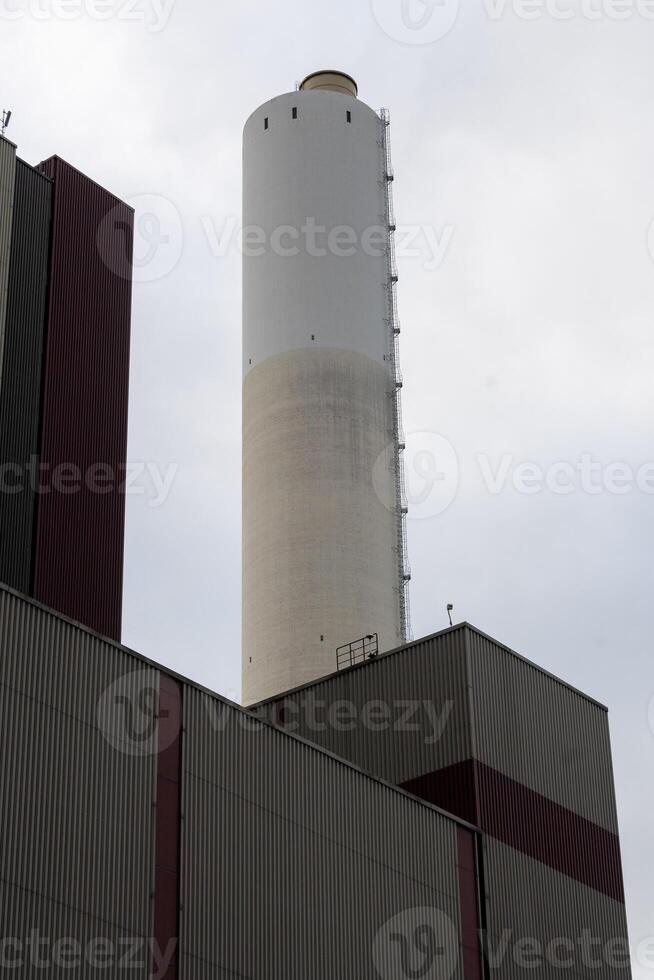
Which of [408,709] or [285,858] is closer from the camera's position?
[285,858]

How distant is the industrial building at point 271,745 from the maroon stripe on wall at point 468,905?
0.11m

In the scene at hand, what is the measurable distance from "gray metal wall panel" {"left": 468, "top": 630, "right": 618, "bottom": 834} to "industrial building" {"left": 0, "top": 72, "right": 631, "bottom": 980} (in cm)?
9

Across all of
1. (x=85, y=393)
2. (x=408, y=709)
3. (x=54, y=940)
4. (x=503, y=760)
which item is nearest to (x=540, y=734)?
(x=503, y=760)

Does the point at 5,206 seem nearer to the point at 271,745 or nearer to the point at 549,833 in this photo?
the point at 271,745

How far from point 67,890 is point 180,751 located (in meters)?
5.39

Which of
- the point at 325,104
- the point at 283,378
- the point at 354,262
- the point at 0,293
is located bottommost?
the point at 0,293

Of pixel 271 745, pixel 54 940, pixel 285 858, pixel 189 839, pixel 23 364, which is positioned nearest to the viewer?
pixel 54 940

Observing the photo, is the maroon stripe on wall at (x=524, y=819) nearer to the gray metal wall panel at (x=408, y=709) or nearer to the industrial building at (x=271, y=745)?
the industrial building at (x=271, y=745)

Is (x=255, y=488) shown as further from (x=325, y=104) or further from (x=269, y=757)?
(x=269, y=757)

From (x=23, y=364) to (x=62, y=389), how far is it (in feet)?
6.05

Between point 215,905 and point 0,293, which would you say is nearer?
point 215,905

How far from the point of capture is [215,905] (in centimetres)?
3656

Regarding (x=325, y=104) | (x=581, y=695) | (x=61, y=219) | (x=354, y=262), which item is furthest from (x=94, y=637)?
(x=325, y=104)

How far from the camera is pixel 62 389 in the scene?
58.2m
